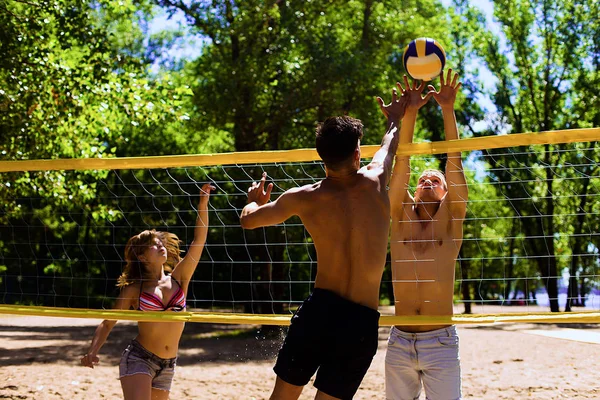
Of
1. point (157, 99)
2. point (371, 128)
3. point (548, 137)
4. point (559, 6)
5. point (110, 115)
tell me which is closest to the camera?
point (548, 137)

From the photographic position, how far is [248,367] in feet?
33.9

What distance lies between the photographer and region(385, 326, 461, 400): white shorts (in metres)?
3.67

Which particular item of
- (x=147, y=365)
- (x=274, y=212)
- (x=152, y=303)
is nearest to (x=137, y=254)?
(x=152, y=303)

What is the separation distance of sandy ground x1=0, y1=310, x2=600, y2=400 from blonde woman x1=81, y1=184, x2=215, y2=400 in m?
3.15

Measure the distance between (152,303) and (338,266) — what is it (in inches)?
76.3

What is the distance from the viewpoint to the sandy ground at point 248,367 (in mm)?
7699

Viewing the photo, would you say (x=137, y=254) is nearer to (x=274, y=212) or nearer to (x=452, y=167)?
(x=274, y=212)

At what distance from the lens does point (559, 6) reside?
20.8m

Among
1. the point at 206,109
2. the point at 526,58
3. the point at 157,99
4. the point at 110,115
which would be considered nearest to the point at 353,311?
the point at 157,99

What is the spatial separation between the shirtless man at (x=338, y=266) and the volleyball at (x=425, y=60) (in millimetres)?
1398

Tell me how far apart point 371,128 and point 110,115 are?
21.3 feet

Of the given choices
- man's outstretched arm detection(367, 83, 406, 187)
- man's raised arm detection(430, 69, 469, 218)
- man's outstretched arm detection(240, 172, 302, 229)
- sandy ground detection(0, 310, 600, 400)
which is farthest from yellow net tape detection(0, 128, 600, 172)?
sandy ground detection(0, 310, 600, 400)

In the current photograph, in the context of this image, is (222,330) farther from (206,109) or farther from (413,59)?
(413,59)

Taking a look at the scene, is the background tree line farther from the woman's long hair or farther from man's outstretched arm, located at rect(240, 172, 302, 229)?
man's outstretched arm, located at rect(240, 172, 302, 229)
